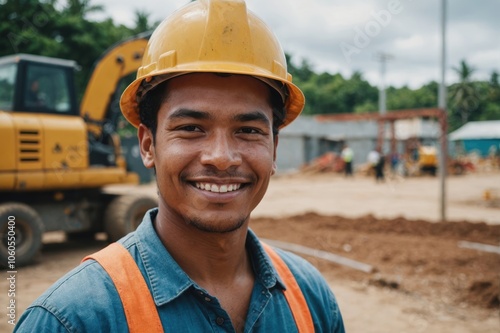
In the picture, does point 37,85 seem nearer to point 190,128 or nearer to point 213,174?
point 190,128

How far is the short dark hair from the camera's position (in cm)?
173

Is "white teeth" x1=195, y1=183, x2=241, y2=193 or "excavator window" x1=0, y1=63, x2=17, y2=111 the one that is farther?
"excavator window" x1=0, y1=63, x2=17, y2=111

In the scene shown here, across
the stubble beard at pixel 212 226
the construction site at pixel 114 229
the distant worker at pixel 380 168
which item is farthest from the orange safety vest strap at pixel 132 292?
the distant worker at pixel 380 168

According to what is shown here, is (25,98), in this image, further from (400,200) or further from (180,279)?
(400,200)

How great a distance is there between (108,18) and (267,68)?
32.6m

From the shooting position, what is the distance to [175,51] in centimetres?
167

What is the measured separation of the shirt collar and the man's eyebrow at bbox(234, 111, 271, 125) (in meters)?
0.48

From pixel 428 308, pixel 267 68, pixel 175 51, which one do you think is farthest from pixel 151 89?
pixel 428 308

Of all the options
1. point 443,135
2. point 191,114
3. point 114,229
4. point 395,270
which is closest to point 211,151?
point 191,114

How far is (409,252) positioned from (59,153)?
5.81 metres

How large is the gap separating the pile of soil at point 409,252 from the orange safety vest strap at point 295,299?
4763mm

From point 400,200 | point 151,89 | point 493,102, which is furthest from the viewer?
point 493,102

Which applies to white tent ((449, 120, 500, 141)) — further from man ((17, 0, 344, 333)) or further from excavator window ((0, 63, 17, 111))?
man ((17, 0, 344, 333))

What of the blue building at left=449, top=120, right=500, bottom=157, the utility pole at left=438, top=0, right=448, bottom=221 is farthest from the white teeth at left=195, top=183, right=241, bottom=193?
the blue building at left=449, top=120, right=500, bottom=157
